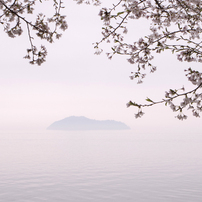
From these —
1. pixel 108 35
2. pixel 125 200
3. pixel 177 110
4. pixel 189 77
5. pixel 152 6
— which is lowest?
pixel 125 200

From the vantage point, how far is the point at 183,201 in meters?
22.8

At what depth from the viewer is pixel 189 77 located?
573 centimetres

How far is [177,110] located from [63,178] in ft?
105

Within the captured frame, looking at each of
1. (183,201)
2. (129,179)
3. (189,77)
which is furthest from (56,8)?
(129,179)

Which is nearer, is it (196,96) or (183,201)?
(196,96)

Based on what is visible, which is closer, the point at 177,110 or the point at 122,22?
the point at 177,110

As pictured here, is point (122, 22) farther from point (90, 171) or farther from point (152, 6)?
point (90, 171)

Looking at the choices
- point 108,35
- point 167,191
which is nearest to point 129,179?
point 167,191

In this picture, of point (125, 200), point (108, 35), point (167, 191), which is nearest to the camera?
point (108, 35)

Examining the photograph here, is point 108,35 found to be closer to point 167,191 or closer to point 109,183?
point 167,191

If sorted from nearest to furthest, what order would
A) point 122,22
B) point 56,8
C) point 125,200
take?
point 56,8 → point 122,22 → point 125,200

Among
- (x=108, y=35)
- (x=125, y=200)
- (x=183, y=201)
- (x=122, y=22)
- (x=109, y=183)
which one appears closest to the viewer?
(x=122, y=22)

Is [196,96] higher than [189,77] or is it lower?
lower

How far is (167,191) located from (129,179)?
7.58 m
